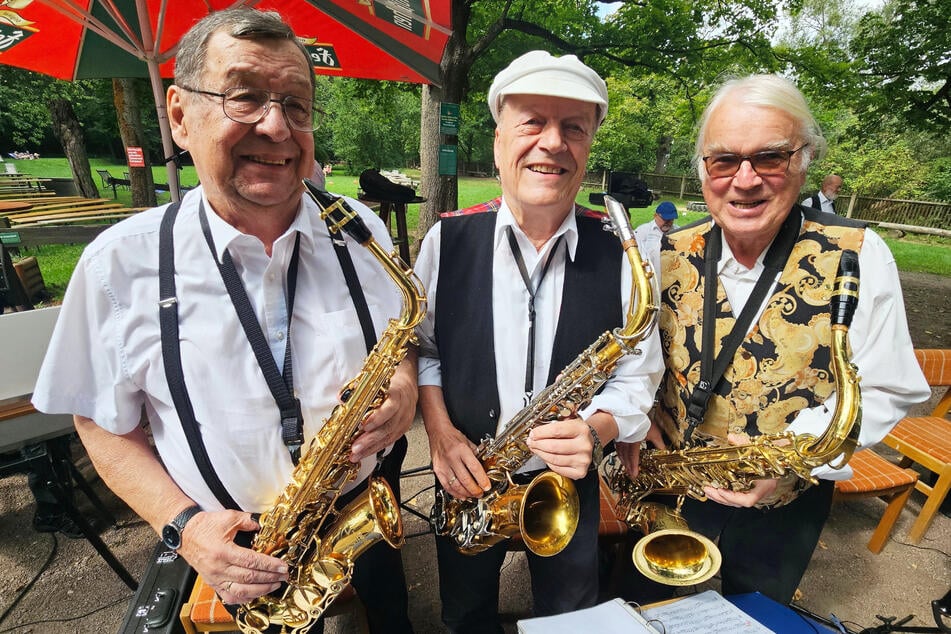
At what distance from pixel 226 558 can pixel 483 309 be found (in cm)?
127

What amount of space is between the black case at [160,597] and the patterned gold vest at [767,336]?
251cm

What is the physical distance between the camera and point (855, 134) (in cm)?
1138

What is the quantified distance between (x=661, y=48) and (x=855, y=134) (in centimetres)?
620

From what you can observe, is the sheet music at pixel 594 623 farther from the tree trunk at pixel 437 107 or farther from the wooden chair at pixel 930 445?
the tree trunk at pixel 437 107

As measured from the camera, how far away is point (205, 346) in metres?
1.46

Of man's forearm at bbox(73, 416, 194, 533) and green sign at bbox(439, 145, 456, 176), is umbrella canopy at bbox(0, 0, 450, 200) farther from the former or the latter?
man's forearm at bbox(73, 416, 194, 533)

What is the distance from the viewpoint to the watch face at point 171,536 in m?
1.49

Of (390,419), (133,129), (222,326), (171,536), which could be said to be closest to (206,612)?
(171,536)

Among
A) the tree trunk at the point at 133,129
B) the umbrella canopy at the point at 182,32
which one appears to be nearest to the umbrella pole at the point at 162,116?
the umbrella canopy at the point at 182,32

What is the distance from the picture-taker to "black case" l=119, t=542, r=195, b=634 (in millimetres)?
2004

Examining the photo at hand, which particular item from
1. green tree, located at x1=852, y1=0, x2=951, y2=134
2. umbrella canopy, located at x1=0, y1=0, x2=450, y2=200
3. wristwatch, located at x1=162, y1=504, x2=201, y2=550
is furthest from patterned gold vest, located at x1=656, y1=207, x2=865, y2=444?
green tree, located at x1=852, y1=0, x2=951, y2=134

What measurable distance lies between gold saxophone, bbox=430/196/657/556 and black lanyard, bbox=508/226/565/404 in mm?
86

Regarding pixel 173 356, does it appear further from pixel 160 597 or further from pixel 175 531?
pixel 160 597

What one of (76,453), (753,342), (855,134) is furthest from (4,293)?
(855,134)
